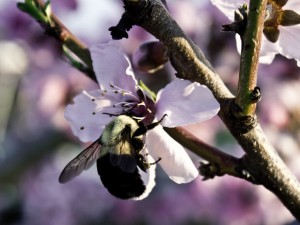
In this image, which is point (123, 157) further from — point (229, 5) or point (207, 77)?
point (229, 5)

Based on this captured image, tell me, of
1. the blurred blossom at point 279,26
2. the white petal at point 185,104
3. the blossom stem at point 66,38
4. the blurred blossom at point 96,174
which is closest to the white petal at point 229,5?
the blurred blossom at point 279,26

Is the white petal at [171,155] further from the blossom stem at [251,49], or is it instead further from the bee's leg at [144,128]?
the blossom stem at [251,49]

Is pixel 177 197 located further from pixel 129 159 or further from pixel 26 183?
pixel 129 159

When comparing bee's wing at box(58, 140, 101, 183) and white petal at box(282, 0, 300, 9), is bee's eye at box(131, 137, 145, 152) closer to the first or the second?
bee's wing at box(58, 140, 101, 183)

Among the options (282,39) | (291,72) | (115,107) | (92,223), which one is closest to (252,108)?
(282,39)

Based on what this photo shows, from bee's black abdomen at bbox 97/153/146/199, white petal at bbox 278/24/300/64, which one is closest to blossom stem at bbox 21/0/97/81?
bee's black abdomen at bbox 97/153/146/199

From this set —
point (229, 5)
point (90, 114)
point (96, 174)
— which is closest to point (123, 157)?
point (90, 114)
